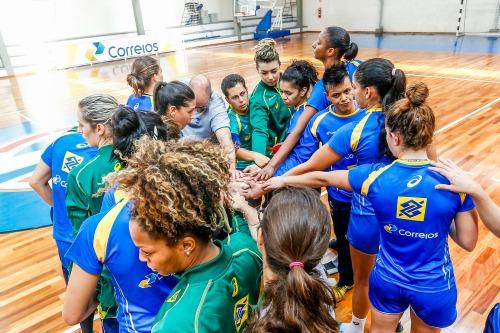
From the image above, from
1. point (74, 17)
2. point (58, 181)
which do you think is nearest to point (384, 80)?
point (58, 181)

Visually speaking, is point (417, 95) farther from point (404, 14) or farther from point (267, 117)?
point (404, 14)

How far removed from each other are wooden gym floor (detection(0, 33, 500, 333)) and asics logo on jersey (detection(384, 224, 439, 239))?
3.91 feet

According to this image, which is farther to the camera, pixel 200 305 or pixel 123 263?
pixel 123 263

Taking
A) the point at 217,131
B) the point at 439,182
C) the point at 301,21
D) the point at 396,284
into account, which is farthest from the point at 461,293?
the point at 301,21

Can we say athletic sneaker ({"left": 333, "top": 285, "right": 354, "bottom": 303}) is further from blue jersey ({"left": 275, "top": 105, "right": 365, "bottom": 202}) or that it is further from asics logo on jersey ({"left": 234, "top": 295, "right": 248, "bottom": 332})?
asics logo on jersey ({"left": 234, "top": 295, "right": 248, "bottom": 332})

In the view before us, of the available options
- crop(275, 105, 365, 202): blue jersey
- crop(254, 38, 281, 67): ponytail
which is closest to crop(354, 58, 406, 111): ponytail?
crop(275, 105, 365, 202): blue jersey

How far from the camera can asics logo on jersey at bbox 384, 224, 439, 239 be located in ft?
5.24

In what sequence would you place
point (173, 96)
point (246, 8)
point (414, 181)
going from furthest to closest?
point (246, 8) → point (173, 96) → point (414, 181)

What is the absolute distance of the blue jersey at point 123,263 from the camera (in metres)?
1.24

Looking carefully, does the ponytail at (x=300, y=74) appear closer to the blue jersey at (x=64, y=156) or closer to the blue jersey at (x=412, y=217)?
the blue jersey at (x=412, y=217)

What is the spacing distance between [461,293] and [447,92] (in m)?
6.36

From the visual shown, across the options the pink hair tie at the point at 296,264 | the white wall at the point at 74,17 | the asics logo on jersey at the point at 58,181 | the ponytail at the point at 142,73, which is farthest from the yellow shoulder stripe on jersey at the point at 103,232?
the white wall at the point at 74,17

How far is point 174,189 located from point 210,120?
1.74 metres

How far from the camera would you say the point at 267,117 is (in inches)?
111
